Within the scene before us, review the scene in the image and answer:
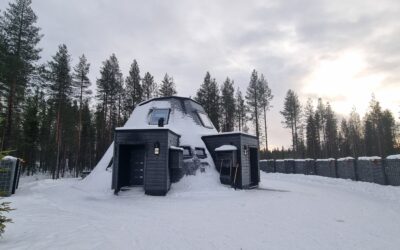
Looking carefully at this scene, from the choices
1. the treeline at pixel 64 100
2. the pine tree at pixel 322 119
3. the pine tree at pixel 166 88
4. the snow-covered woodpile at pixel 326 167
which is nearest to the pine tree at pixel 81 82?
the treeline at pixel 64 100

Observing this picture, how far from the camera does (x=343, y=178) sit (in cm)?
2022

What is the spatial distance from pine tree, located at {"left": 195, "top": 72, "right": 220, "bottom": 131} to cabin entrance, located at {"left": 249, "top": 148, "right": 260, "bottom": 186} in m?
21.1

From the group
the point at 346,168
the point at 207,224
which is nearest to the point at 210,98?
the point at 346,168

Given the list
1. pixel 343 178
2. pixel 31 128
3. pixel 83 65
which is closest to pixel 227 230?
pixel 343 178

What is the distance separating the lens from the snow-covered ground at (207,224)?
5.42 meters

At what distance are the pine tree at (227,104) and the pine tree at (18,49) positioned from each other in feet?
89.5

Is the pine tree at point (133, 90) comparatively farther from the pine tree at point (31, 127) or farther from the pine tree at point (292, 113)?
the pine tree at point (292, 113)

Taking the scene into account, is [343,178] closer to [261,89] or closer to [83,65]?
[261,89]

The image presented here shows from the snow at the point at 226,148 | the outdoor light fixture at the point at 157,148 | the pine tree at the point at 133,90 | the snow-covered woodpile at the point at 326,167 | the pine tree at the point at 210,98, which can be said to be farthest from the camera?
the pine tree at the point at 210,98

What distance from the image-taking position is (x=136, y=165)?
1538 centimetres

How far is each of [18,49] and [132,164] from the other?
14.3m

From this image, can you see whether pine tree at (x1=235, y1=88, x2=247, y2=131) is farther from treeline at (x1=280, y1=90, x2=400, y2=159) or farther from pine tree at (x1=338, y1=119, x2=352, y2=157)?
pine tree at (x1=338, y1=119, x2=352, y2=157)

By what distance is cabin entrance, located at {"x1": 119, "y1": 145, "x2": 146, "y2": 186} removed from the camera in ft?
49.8

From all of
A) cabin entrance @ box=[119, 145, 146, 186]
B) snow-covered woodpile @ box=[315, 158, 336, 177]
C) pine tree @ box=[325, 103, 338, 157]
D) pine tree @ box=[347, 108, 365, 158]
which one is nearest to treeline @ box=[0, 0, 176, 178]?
cabin entrance @ box=[119, 145, 146, 186]
